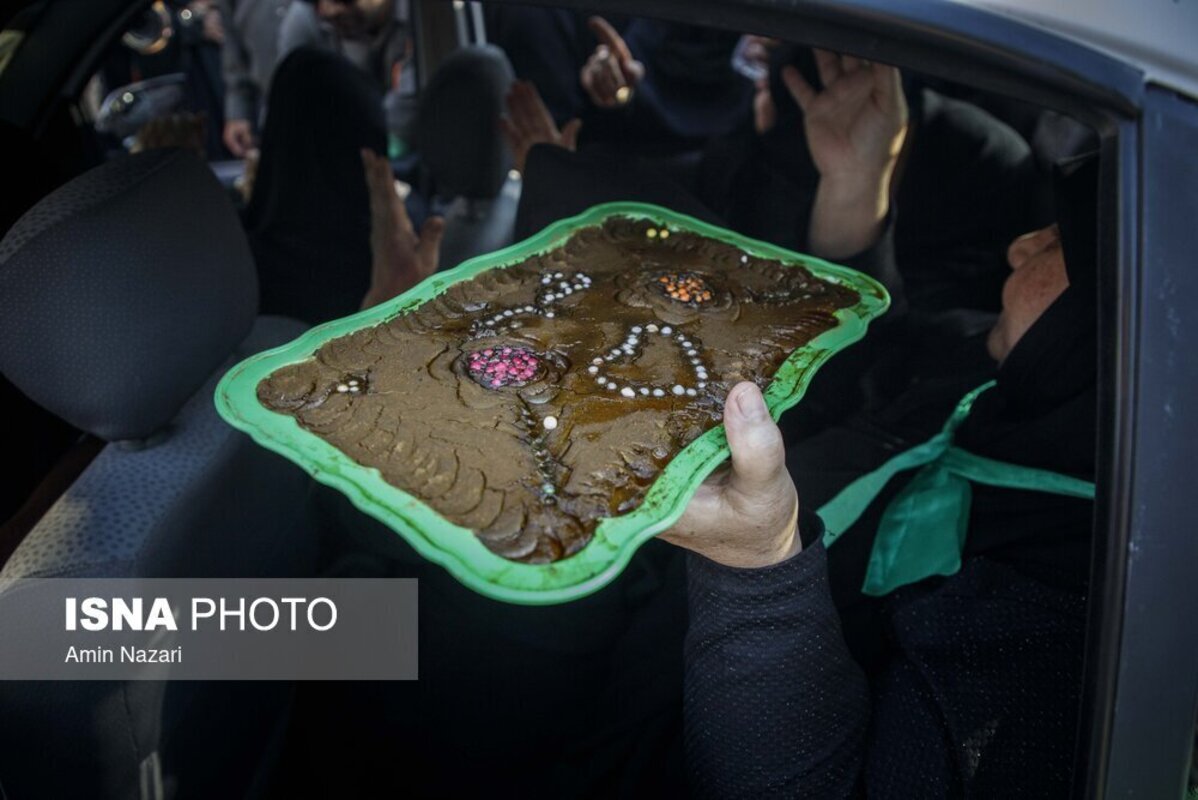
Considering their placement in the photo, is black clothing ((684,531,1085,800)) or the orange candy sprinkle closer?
black clothing ((684,531,1085,800))

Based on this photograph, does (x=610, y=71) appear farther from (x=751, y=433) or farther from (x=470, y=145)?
(x=751, y=433)

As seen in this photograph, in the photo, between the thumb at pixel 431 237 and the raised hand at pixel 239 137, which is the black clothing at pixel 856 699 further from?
the raised hand at pixel 239 137

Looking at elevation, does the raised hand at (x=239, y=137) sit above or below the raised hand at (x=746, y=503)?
below

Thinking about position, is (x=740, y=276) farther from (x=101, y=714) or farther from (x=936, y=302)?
(x=936, y=302)

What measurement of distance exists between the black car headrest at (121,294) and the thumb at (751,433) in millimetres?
783

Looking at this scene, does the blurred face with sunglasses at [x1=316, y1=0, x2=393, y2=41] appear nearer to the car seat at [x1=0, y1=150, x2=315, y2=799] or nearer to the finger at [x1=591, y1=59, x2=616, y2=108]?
the finger at [x1=591, y1=59, x2=616, y2=108]

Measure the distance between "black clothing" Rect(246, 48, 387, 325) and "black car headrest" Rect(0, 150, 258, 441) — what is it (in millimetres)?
791

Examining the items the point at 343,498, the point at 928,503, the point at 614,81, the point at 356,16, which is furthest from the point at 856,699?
the point at 356,16

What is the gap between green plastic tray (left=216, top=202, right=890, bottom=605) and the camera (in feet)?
2.48

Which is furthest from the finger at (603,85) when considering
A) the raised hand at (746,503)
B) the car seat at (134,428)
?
the raised hand at (746,503)

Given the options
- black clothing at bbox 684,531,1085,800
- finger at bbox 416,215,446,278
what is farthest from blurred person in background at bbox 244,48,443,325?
black clothing at bbox 684,531,1085,800

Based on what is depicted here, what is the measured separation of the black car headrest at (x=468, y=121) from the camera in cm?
Answer: 237

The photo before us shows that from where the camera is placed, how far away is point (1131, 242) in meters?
0.76

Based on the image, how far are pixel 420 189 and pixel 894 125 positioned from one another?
6.60 feet
